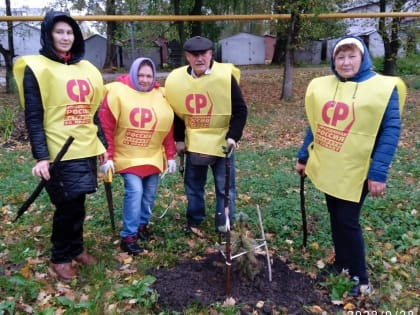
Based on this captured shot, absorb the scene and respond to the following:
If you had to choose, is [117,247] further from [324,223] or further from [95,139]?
[324,223]

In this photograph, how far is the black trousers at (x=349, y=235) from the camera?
3.34 m

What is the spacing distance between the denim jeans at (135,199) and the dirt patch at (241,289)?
0.52 meters

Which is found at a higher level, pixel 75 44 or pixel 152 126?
pixel 75 44

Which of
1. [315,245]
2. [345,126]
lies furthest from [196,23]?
[345,126]

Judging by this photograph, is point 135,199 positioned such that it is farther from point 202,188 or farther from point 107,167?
point 202,188

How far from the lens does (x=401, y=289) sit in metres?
3.61

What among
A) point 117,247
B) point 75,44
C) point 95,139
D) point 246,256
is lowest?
point 117,247

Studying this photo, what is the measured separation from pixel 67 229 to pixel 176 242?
118 centimetres

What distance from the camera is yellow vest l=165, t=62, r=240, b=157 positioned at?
3982mm

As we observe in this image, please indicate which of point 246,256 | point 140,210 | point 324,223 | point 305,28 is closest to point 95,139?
point 140,210

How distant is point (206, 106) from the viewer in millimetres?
4047

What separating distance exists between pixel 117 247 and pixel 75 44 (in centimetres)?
203

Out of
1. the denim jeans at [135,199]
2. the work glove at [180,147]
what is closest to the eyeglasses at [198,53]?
the work glove at [180,147]

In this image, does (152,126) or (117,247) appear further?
(117,247)
